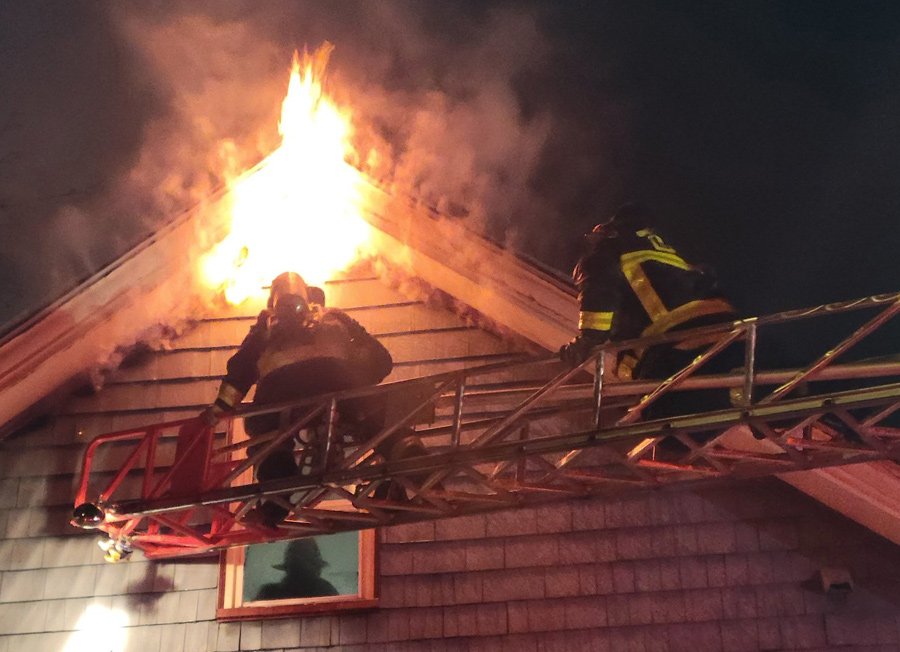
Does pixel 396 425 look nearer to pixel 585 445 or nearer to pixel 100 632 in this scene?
pixel 585 445

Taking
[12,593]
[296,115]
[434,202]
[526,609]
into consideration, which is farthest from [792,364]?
[12,593]

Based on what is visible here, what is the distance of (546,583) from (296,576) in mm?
1858

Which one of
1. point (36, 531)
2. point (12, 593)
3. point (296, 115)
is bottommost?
point (12, 593)

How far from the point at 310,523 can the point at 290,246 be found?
2.81 meters

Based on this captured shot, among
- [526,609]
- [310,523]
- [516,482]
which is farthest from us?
[526,609]

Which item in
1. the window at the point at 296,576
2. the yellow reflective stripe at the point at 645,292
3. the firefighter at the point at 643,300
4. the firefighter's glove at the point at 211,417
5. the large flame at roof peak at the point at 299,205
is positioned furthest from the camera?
the large flame at roof peak at the point at 299,205

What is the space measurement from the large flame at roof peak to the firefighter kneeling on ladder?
5.07 ft

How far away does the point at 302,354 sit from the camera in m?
5.30

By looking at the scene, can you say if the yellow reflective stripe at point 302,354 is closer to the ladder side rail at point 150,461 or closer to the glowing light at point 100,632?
the ladder side rail at point 150,461

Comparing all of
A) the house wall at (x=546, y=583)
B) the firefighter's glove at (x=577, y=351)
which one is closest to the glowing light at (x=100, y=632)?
the house wall at (x=546, y=583)

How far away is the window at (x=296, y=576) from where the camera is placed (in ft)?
20.0

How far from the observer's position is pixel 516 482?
5.02m

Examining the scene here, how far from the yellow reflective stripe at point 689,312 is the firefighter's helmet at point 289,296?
2239 millimetres

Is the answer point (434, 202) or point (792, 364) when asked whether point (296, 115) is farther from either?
point (792, 364)
